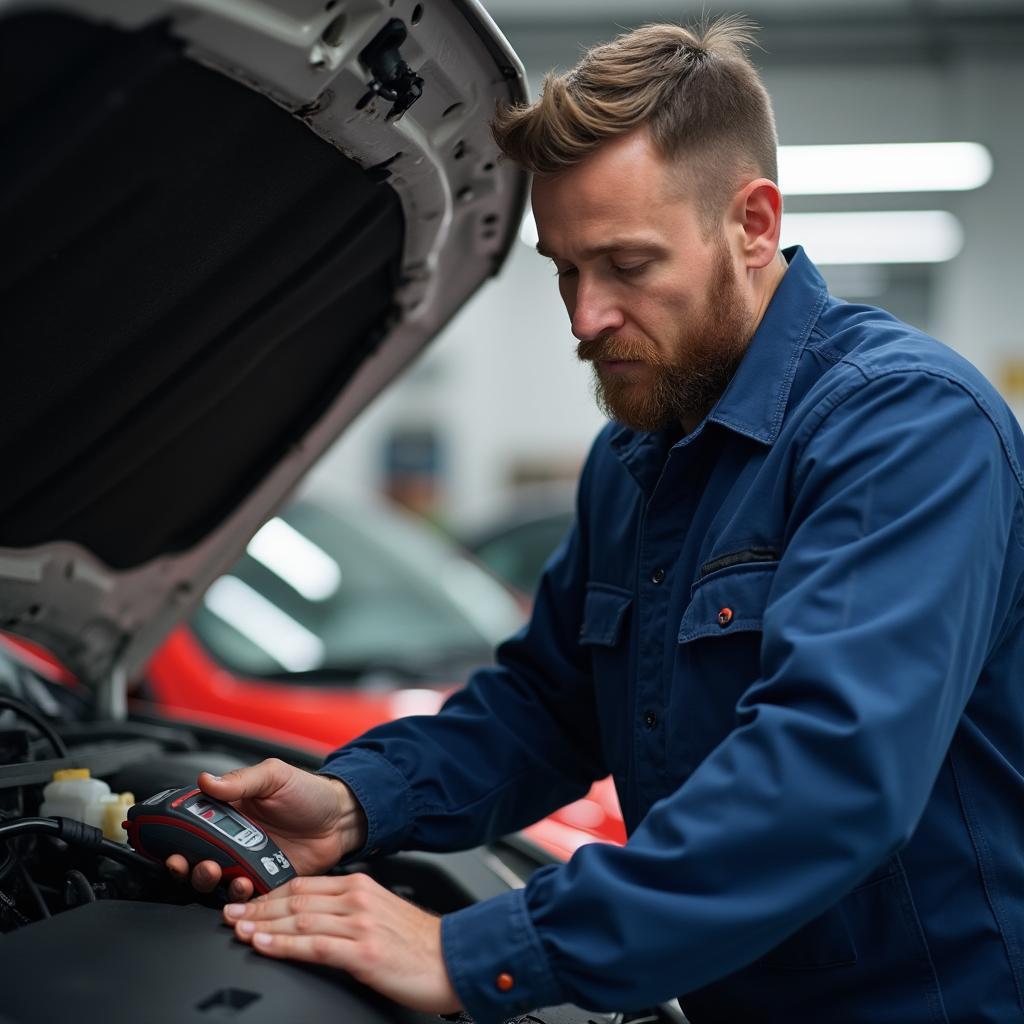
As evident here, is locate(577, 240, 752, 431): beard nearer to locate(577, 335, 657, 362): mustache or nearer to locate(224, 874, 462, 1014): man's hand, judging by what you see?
locate(577, 335, 657, 362): mustache

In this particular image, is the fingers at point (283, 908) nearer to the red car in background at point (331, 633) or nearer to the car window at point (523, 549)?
the red car in background at point (331, 633)

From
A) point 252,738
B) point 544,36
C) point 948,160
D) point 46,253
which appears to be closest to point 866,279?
point 948,160

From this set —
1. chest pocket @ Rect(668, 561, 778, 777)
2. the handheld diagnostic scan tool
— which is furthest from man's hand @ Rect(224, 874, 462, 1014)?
chest pocket @ Rect(668, 561, 778, 777)

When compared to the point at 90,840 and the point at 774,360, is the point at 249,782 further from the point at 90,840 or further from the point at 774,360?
the point at 774,360

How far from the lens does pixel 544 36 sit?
315 inches

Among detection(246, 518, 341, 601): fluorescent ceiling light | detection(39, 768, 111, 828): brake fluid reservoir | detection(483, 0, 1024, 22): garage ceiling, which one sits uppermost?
detection(483, 0, 1024, 22): garage ceiling

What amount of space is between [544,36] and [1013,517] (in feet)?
24.2

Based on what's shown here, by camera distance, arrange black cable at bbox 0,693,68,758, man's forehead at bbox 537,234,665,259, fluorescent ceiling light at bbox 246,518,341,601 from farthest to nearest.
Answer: fluorescent ceiling light at bbox 246,518,341,601, black cable at bbox 0,693,68,758, man's forehead at bbox 537,234,665,259

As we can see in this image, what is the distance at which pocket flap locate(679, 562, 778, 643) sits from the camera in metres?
1.25

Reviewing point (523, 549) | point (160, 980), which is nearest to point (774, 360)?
point (160, 980)

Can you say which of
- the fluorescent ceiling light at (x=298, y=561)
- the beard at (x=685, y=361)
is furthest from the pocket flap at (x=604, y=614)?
the fluorescent ceiling light at (x=298, y=561)

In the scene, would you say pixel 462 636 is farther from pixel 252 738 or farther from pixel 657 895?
pixel 657 895

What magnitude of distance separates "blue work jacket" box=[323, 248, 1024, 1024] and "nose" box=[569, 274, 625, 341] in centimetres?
15

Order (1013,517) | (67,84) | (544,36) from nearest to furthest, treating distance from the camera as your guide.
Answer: (67,84) < (1013,517) < (544,36)
